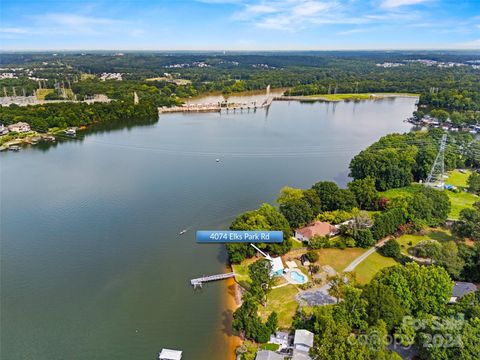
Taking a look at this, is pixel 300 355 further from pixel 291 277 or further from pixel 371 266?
pixel 371 266

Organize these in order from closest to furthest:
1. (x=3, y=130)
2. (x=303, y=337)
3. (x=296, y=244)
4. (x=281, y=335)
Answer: (x=303, y=337), (x=281, y=335), (x=296, y=244), (x=3, y=130)

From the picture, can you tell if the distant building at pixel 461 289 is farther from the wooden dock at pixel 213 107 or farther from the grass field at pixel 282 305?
the wooden dock at pixel 213 107

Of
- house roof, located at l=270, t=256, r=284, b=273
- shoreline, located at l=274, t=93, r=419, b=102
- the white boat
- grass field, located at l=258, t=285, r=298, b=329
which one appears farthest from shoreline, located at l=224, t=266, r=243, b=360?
shoreline, located at l=274, t=93, r=419, b=102

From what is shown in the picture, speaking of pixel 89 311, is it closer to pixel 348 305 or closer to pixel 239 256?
pixel 239 256

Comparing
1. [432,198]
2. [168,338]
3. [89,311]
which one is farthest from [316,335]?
[432,198]

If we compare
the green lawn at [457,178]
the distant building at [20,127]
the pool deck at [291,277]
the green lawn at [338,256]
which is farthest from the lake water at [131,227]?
the green lawn at [457,178]

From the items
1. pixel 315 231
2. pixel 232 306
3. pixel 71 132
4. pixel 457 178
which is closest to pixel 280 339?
pixel 232 306
